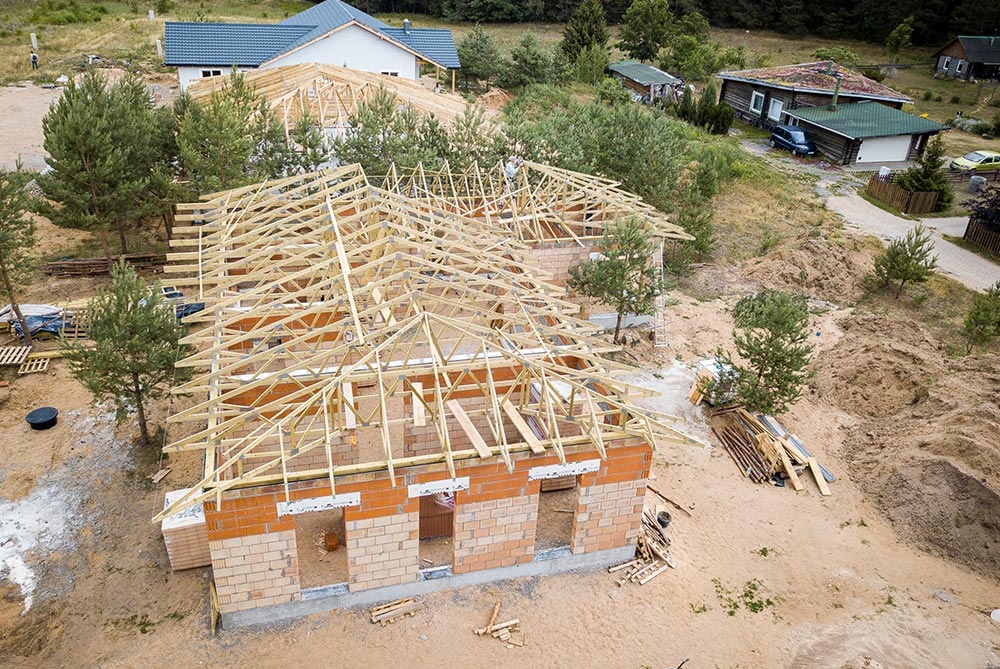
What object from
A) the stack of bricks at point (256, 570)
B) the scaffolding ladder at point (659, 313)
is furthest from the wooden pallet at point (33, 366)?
the scaffolding ladder at point (659, 313)

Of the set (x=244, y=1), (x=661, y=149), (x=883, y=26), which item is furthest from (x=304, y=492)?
(x=883, y=26)

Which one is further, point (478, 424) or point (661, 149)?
point (661, 149)

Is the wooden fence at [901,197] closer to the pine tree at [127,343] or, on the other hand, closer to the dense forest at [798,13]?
the pine tree at [127,343]

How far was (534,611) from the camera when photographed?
45.5 feet

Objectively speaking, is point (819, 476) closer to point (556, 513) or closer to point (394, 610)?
point (556, 513)

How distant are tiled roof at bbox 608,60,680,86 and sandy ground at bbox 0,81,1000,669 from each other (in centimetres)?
3688

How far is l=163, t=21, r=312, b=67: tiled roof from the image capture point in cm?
3581

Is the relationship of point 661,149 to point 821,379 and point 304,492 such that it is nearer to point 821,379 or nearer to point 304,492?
point 821,379

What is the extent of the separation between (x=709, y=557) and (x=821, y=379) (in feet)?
29.3

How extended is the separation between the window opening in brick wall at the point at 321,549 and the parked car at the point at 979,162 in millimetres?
42471

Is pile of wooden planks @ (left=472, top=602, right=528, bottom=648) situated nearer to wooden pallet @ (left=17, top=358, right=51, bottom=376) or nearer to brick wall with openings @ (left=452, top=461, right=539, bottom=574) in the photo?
brick wall with openings @ (left=452, top=461, right=539, bottom=574)

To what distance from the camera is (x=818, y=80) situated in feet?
156

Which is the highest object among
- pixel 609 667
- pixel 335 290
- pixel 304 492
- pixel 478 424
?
pixel 335 290

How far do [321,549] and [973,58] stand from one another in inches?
2720
